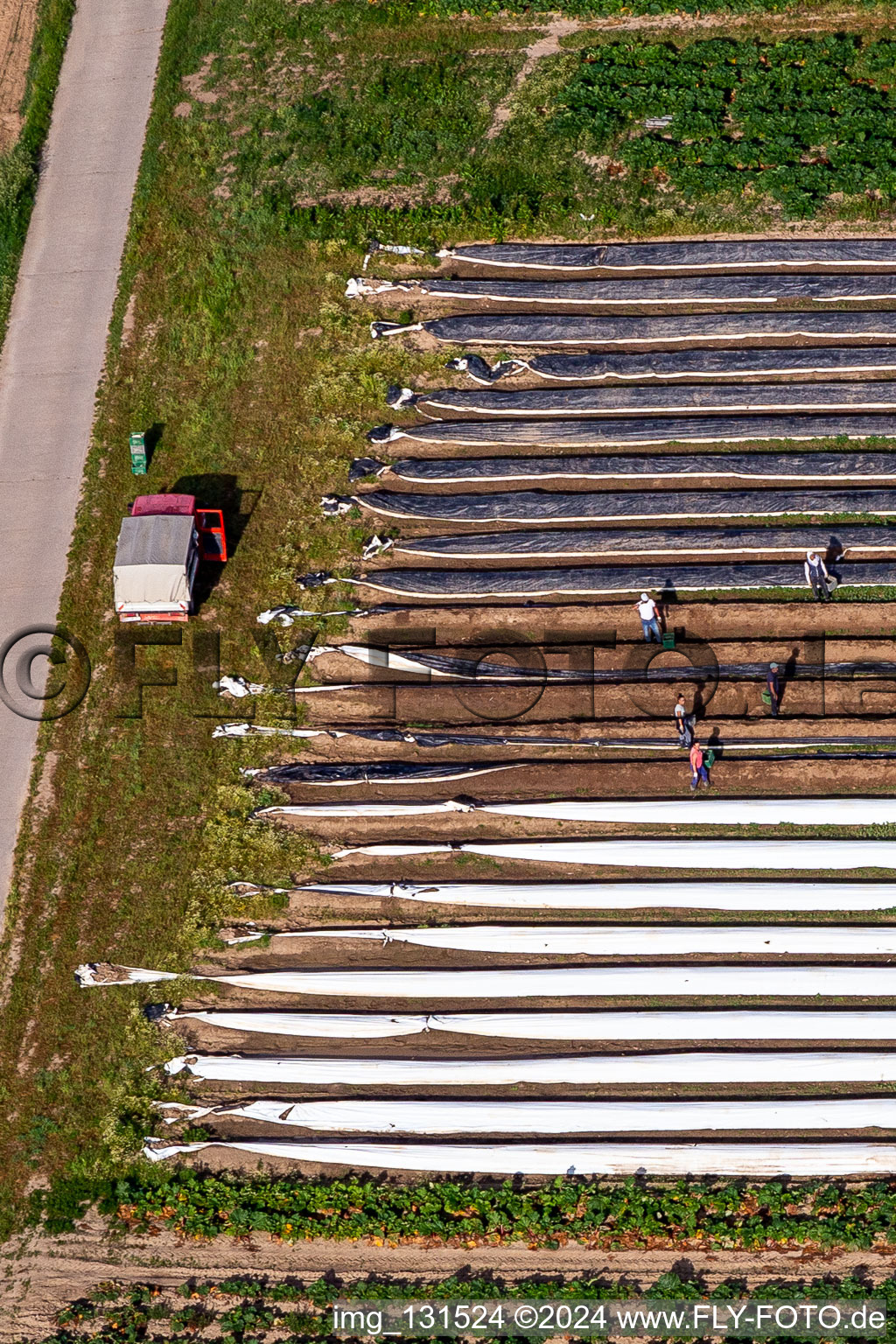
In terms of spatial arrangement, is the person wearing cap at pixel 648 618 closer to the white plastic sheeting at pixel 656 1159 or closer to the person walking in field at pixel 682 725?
the person walking in field at pixel 682 725

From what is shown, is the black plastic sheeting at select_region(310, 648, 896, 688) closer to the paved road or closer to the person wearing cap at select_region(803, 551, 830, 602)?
the person wearing cap at select_region(803, 551, 830, 602)

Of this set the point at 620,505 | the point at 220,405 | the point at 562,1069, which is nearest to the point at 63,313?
the point at 220,405

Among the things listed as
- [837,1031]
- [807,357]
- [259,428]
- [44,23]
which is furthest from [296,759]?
[44,23]

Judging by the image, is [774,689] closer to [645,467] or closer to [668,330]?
[645,467]

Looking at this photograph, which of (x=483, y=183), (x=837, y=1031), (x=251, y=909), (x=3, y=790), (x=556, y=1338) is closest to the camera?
(x=556, y=1338)

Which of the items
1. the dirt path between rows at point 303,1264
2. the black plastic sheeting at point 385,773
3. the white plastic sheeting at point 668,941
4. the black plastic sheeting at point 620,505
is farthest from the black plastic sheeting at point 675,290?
the dirt path between rows at point 303,1264

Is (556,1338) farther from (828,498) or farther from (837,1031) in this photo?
(828,498)

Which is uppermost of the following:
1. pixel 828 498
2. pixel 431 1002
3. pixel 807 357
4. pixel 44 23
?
pixel 44 23

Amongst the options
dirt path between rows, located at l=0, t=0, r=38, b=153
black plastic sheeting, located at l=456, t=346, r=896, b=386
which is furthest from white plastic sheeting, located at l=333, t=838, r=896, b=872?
dirt path between rows, located at l=0, t=0, r=38, b=153
